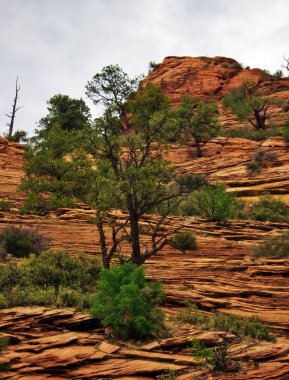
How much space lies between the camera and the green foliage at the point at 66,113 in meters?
44.3

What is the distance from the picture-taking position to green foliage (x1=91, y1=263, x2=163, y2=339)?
963 centimetres

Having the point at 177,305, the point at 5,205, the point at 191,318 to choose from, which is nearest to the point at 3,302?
the point at 191,318

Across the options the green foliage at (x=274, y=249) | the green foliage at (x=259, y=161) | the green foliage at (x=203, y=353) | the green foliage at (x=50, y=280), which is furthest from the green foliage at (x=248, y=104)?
the green foliage at (x=203, y=353)

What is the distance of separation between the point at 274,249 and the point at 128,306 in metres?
9.08

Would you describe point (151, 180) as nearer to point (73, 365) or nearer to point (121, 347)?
point (121, 347)

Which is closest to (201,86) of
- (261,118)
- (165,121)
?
(261,118)

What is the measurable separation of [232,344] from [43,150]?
21.4 meters

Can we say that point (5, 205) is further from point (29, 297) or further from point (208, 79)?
point (208, 79)

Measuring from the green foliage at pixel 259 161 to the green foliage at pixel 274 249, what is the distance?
14.9 metres

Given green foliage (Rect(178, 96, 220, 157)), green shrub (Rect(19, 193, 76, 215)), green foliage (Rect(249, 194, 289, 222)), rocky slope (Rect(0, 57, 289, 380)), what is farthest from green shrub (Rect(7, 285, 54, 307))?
green foliage (Rect(178, 96, 220, 157))

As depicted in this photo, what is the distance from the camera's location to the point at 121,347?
361 inches

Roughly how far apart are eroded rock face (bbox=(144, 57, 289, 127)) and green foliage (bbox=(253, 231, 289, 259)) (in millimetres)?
38474

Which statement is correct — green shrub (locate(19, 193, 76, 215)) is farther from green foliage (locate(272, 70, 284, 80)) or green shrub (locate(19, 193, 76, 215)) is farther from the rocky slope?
green foliage (locate(272, 70, 284, 80))

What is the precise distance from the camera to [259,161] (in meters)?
33.1
